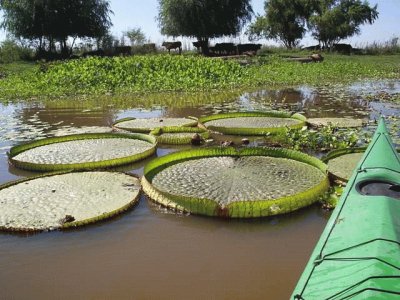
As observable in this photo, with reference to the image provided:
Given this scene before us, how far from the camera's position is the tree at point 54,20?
22.6m

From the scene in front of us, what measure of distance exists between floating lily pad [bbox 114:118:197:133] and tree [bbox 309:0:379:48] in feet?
82.4

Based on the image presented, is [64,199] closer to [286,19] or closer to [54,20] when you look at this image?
[54,20]

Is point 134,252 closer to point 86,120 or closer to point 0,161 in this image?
point 0,161

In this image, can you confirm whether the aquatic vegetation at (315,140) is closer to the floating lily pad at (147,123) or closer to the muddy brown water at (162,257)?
the floating lily pad at (147,123)

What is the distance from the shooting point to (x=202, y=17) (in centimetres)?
2438

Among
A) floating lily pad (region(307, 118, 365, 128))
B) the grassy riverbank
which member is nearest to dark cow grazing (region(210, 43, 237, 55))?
the grassy riverbank

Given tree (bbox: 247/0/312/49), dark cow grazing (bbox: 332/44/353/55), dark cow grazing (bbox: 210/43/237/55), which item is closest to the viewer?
dark cow grazing (bbox: 210/43/237/55)

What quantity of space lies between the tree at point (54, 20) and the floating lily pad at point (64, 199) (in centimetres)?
2150

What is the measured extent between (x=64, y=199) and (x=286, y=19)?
100.0 feet

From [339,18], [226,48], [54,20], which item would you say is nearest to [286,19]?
[339,18]

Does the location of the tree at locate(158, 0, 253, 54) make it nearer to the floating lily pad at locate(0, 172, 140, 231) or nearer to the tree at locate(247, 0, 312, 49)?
the tree at locate(247, 0, 312, 49)

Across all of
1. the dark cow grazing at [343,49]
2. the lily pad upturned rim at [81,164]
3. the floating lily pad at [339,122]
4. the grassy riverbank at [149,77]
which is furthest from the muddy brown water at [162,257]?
the dark cow grazing at [343,49]

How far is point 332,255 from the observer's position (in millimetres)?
1891

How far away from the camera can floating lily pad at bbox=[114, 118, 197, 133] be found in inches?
243
